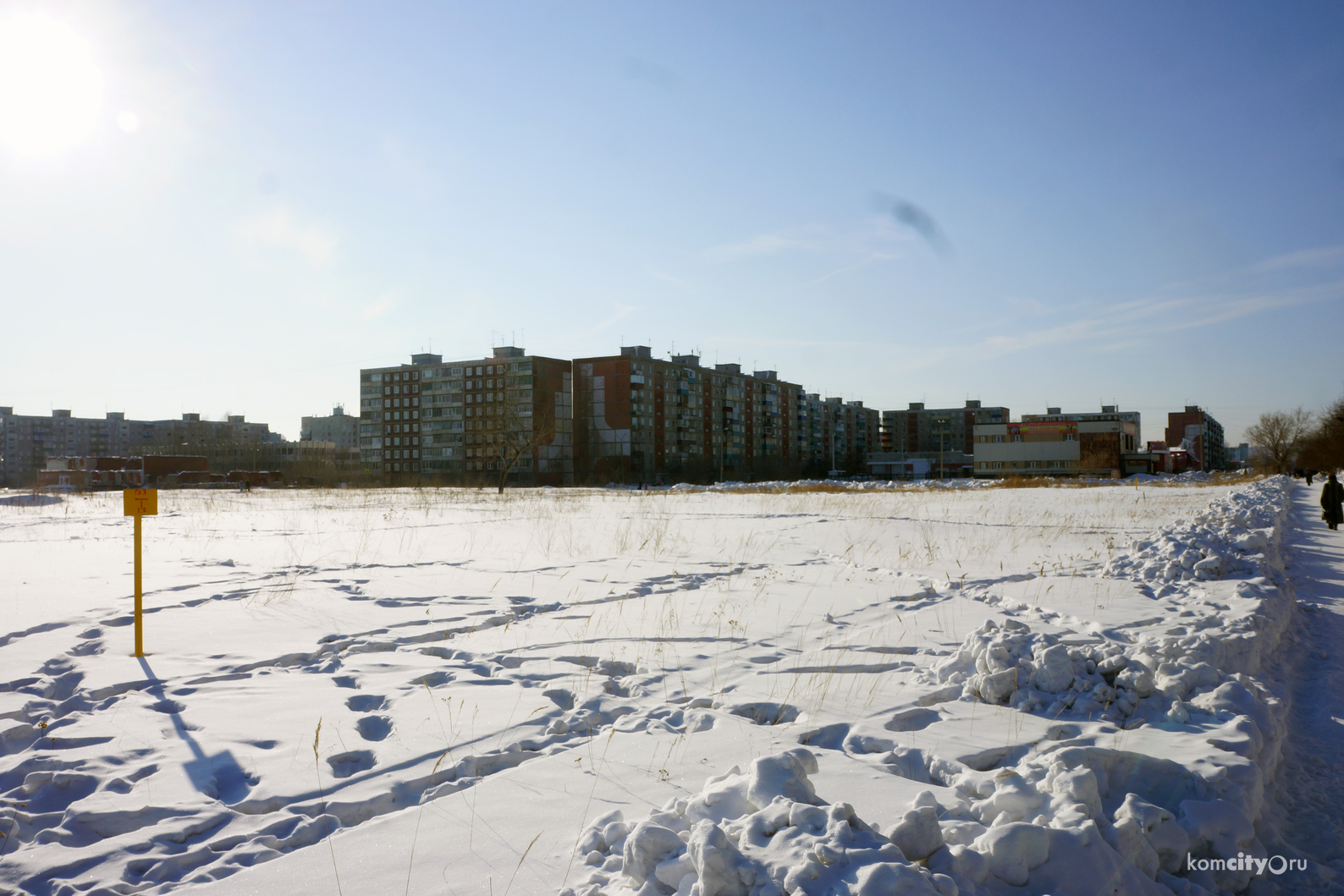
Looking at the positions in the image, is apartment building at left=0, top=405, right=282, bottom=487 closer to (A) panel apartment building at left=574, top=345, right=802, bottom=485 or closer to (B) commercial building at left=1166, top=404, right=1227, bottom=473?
(A) panel apartment building at left=574, top=345, right=802, bottom=485

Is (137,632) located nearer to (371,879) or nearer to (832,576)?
(371,879)

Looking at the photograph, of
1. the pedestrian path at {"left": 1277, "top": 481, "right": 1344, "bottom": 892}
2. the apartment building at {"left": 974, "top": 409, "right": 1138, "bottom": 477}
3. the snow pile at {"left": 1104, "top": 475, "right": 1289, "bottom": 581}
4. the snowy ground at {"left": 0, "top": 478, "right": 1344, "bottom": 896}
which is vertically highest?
the apartment building at {"left": 974, "top": 409, "right": 1138, "bottom": 477}

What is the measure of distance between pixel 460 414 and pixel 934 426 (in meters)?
119

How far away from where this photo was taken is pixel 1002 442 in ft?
370

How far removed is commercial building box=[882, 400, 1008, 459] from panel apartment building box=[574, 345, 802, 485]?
7157 cm

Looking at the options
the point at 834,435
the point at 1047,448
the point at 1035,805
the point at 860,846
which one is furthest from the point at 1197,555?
the point at 834,435

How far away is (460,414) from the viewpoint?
110 m

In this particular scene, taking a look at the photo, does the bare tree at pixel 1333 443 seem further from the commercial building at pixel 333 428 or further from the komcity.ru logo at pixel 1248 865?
the commercial building at pixel 333 428

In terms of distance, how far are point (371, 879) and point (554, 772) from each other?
1.09 meters

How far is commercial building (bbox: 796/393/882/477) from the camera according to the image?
13538 centimetres

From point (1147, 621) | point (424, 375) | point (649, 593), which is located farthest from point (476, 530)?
point (424, 375)

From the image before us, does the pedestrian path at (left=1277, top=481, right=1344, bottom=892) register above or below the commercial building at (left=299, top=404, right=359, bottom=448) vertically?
below

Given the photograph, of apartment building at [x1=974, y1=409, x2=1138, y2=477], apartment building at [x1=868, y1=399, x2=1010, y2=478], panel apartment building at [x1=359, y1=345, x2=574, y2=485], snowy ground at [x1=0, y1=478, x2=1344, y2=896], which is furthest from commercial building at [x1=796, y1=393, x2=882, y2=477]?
snowy ground at [x1=0, y1=478, x2=1344, y2=896]

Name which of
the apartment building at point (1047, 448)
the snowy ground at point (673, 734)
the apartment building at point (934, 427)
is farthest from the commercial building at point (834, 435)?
the snowy ground at point (673, 734)
